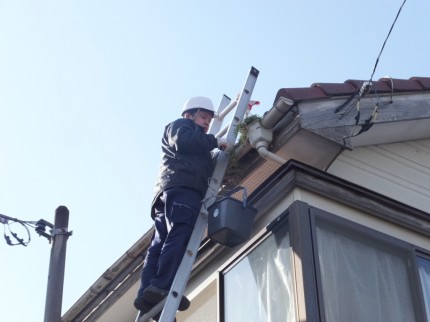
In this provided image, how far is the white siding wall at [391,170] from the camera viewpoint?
6809 mm

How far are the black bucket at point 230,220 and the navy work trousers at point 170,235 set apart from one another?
169 mm

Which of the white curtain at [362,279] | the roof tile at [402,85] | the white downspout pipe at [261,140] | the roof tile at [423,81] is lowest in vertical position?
the white curtain at [362,279]

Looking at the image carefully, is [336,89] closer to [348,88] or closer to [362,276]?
[348,88]

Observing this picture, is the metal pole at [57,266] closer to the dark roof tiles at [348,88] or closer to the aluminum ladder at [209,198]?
the aluminum ladder at [209,198]

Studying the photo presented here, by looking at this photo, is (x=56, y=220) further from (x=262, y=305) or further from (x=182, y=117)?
(x=262, y=305)

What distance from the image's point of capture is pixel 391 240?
5965 mm

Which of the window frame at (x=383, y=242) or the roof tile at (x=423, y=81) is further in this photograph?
the roof tile at (x=423, y=81)

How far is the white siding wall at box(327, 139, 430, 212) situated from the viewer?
681cm

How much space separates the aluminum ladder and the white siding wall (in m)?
0.96

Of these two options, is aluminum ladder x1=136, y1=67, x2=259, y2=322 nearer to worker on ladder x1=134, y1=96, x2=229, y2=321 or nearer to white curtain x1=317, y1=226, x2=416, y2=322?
worker on ladder x1=134, y1=96, x2=229, y2=321

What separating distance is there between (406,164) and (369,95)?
2.66ft

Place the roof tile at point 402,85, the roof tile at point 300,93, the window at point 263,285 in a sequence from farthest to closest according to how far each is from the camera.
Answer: the roof tile at point 402,85 < the roof tile at point 300,93 < the window at point 263,285

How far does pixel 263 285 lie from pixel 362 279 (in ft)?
2.28

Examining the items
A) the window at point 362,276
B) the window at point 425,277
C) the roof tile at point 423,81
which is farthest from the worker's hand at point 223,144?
the roof tile at point 423,81
